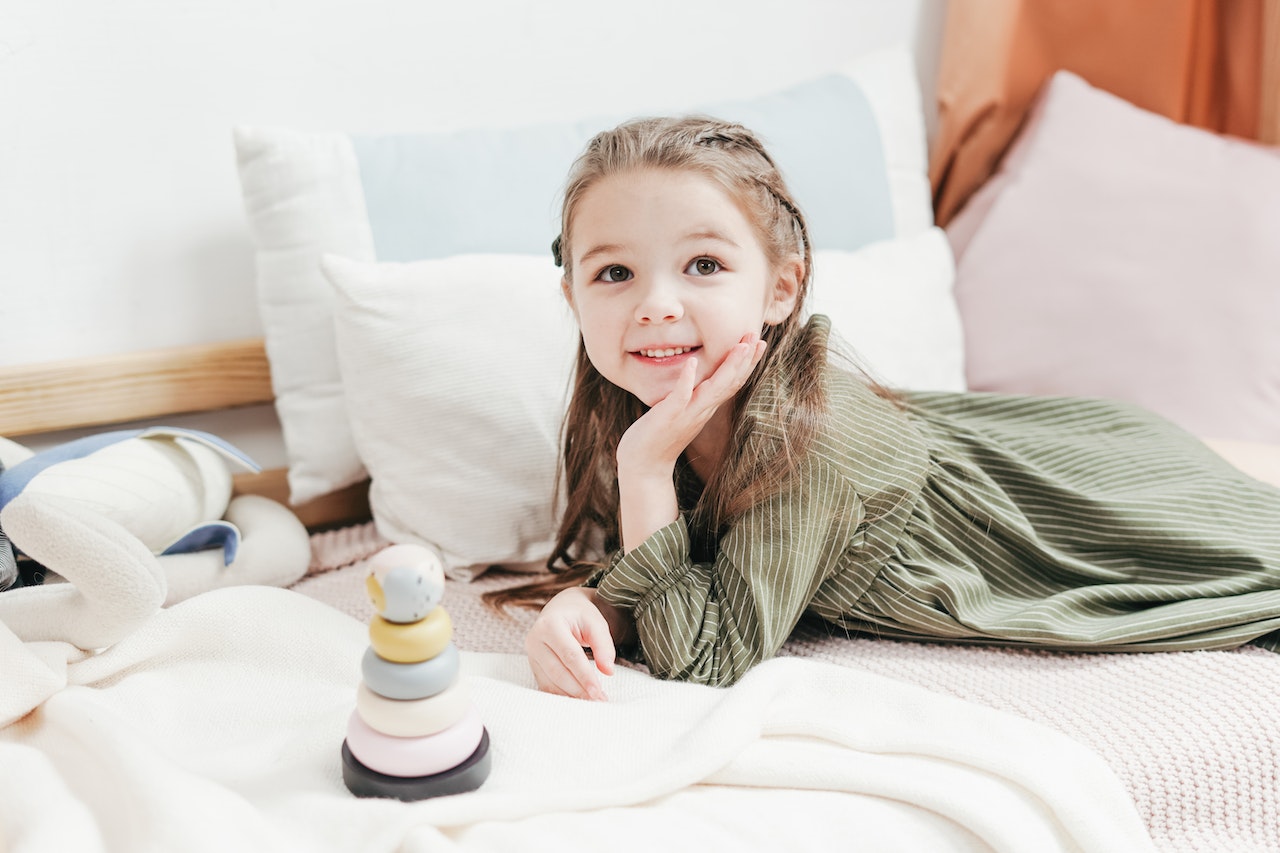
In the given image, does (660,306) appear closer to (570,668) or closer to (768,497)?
(768,497)

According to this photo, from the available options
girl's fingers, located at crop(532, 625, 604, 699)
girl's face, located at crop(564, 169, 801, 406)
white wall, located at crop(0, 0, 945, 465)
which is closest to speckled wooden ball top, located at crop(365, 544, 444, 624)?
girl's fingers, located at crop(532, 625, 604, 699)

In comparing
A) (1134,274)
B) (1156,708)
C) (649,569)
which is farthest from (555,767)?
(1134,274)

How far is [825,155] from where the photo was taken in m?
1.45

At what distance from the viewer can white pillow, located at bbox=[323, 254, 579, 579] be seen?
3.83 ft

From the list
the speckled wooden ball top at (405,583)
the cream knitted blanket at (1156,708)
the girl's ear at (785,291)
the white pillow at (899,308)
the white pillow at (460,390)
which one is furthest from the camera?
the white pillow at (899,308)

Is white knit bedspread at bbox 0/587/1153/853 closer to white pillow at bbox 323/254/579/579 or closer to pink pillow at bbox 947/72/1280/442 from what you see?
white pillow at bbox 323/254/579/579

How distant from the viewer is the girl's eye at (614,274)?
3.09 ft

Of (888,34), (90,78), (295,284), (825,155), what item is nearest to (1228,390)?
(825,155)

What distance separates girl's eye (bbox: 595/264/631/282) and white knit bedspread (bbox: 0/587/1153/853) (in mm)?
342

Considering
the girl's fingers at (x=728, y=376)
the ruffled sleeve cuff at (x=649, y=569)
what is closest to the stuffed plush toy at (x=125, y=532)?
the ruffled sleeve cuff at (x=649, y=569)

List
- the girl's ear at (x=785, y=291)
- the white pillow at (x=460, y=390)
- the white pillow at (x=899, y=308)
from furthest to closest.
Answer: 1. the white pillow at (x=899, y=308)
2. the white pillow at (x=460, y=390)
3. the girl's ear at (x=785, y=291)

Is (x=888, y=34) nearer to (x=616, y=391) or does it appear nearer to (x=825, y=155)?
(x=825, y=155)

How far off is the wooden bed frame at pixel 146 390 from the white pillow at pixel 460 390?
185mm

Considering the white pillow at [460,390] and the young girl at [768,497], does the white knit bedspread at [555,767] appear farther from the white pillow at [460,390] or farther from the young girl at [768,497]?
the white pillow at [460,390]
